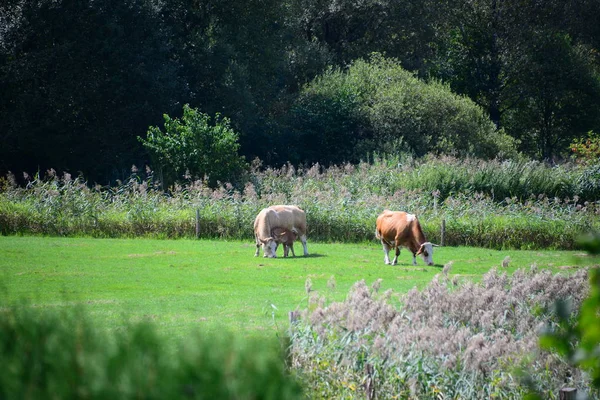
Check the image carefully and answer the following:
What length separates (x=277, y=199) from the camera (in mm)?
27656

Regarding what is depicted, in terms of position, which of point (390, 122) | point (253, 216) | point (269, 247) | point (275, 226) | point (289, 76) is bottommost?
point (269, 247)

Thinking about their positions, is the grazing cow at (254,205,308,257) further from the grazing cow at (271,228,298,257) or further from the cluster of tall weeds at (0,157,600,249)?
the cluster of tall weeds at (0,157,600,249)

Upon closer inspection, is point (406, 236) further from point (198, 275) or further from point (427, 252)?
point (198, 275)

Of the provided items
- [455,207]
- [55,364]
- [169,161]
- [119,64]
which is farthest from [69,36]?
[55,364]

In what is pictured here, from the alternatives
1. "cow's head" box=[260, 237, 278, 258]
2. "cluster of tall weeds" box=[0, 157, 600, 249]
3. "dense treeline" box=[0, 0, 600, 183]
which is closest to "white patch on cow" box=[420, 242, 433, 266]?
"cow's head" box=[260, 237, 278, 258]

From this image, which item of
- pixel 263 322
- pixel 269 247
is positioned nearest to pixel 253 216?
pixel 269 247

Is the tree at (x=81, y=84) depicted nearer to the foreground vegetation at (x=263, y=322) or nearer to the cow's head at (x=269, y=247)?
the foreground vegetation at (x=263, y=322)

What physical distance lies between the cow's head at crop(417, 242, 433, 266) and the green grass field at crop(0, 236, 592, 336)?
12.5 inches

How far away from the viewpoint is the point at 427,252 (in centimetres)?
2064

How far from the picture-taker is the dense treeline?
38906 mm

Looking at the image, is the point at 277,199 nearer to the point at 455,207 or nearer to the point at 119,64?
the point at 455,207

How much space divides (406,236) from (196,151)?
15.0 m

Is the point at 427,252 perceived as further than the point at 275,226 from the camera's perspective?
No

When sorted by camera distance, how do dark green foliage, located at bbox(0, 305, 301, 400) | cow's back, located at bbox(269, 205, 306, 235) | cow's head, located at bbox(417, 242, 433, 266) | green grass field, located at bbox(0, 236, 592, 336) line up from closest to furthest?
dark green foliage, located at bbox(0, 305, 301, 400) < green grass field, located at bbox(0, 236, 592, 336) < cow's head, located at bbox(417, 242, 433, 266) < cow's back, located at bbox(269, 205, 306, 235)
